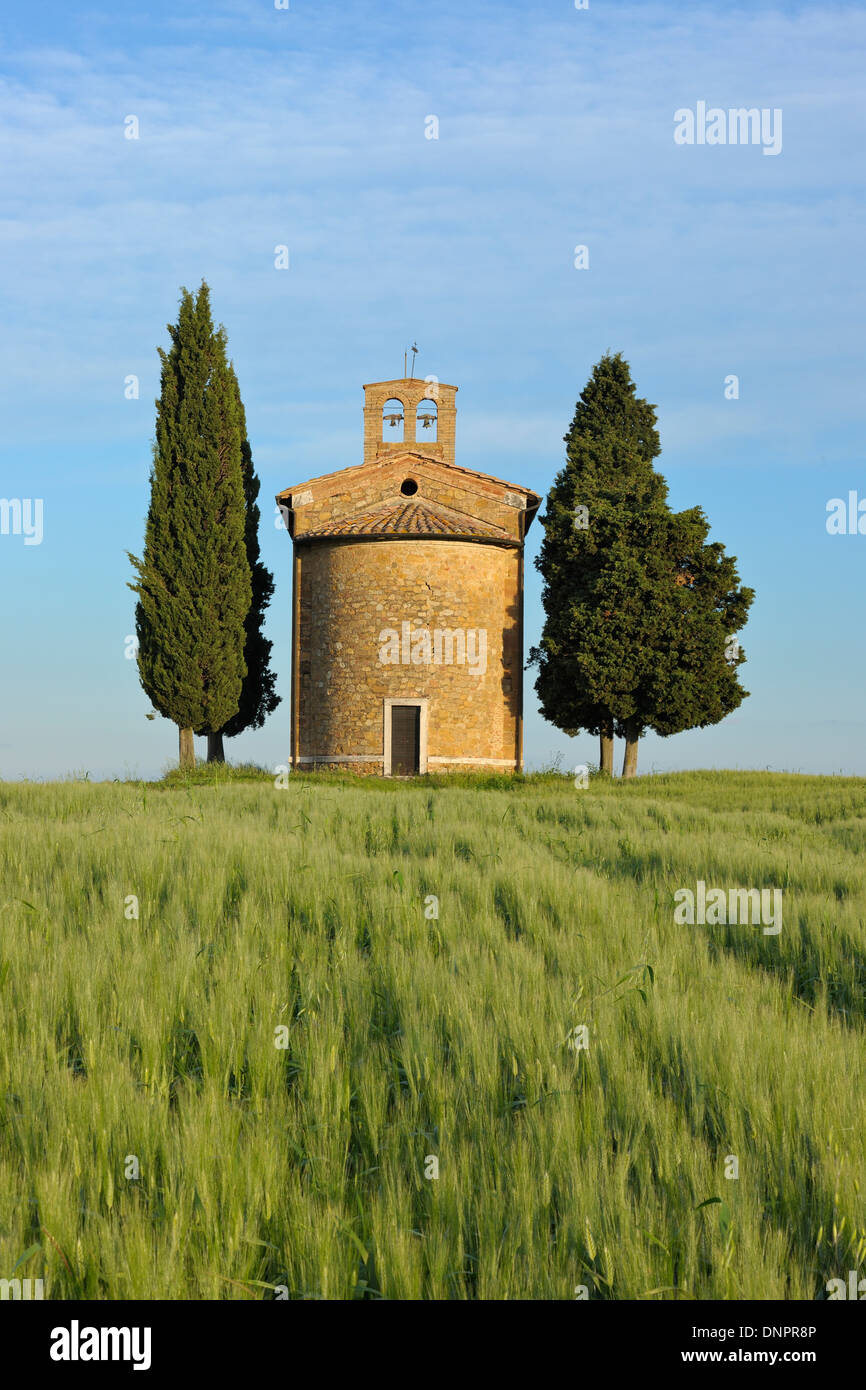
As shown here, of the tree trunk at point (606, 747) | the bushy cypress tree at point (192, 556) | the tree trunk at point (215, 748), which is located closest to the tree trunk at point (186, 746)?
the bushy cypress tree at point (192, 556)

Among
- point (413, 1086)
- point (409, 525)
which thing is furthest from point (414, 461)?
point (413, 1086)

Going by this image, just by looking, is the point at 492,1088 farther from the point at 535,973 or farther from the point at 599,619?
the point at 599,619

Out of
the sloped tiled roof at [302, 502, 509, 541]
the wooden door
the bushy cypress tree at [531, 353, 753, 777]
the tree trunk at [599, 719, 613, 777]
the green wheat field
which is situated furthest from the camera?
the tree trunk at [599, 719, 613, 777]

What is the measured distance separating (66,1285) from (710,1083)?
2497 millimetres

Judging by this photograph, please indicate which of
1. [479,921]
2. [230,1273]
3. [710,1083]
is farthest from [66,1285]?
[479,921]

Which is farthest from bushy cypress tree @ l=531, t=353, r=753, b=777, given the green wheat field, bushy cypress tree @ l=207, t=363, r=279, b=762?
the green wheat field

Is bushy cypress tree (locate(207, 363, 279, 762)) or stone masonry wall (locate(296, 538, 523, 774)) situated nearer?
stone masonry wall (locate(296, 538, 523, 774))

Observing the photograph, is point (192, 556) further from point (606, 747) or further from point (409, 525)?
point (606, 747)

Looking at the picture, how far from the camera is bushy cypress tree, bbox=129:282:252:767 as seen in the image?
92.0ft

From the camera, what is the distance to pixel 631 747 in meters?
30.3

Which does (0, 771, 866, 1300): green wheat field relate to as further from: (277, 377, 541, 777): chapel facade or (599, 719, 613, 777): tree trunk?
(599, 719, 613, 777): tree trunk

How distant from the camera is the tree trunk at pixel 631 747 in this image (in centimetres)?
2998

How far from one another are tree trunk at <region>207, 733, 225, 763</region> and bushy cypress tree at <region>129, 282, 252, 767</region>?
1652 millimetres

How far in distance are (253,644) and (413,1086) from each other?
28.4 m
